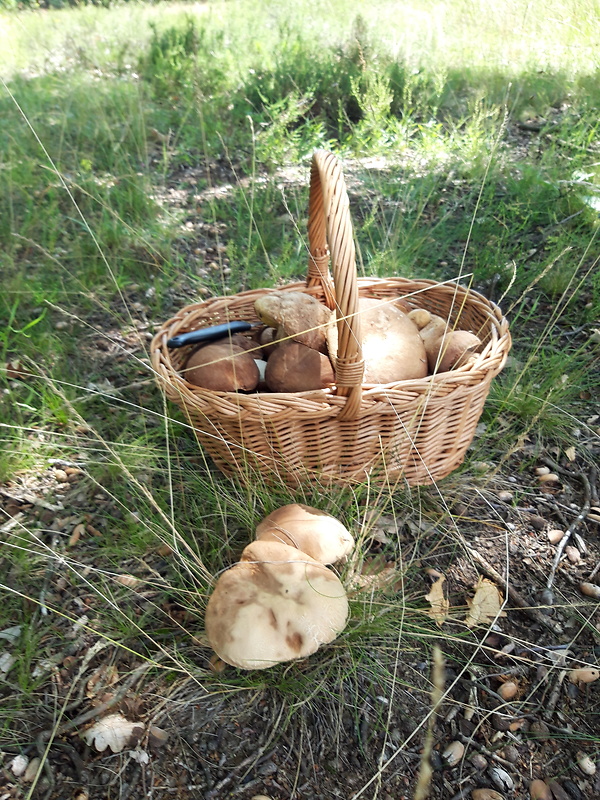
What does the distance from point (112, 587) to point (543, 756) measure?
1.29 m

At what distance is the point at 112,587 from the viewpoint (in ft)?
6.15

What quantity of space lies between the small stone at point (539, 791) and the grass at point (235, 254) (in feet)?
1.02

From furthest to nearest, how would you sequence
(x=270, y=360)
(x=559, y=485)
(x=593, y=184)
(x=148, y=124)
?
(x=148, y=124) < (x=593, y=184) < (x=559, y=485) < (x=270, y=360)

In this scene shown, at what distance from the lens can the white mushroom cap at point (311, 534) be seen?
5.22ft

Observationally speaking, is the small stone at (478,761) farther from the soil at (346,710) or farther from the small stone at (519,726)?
the small stone at (519,726)

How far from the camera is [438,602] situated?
1786 mm

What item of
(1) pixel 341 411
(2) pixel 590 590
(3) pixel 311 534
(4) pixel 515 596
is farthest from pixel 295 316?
(2) pixel 590 590

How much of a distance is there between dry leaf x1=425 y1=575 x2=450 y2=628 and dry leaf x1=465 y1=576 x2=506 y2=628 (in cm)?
7

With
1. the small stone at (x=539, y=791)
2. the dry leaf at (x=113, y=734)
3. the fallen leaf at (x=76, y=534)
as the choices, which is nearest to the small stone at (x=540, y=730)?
the small stone at (x=539, y=791)

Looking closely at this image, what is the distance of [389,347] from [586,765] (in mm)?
1301

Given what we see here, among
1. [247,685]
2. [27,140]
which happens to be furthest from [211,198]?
[247,685]

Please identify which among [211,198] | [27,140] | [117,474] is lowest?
[117,474]

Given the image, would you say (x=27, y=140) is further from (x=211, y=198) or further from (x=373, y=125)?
(x=373, y=125)

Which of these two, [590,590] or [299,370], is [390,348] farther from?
[590,590]
